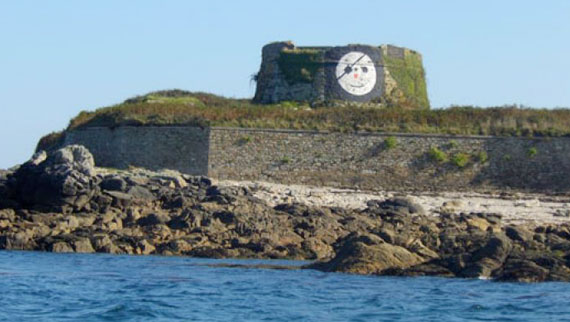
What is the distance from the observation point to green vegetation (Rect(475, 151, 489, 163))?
113 feet

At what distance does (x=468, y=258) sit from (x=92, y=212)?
9883 mm

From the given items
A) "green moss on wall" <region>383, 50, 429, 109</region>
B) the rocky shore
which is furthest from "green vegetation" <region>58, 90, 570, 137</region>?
the rocky shore

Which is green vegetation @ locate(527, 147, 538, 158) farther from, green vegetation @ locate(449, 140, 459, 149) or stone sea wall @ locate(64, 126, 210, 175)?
stone sea wall @ locate(64, 126, 210, 175)

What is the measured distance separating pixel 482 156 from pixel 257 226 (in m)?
11.2

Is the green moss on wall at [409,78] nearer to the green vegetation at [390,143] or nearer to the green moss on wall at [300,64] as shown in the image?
the green moss on wall at [300,64]

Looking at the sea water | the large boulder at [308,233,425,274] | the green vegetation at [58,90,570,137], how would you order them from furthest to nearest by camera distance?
the green vegetation at [58,90,570,137]
the large boulder at [308,233,425,274]
the sea water

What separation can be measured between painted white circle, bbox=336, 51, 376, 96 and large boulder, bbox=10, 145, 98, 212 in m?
12.5

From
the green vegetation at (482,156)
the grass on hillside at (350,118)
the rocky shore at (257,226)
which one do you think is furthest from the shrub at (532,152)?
the rocky shore at (257,226)

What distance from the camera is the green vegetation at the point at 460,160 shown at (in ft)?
113

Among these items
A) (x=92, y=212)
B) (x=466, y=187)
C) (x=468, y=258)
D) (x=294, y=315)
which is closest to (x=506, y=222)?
(x=466, y=187)

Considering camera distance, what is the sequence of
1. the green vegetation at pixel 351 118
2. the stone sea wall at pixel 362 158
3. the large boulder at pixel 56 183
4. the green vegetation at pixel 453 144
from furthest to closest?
the green vegetation at pixel 351 118 < the green vegetation at pixel 453 144 < the stone sea wall at pixel 362 158 < the large boulder at pixel 56 183

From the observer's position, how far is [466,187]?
34250mm

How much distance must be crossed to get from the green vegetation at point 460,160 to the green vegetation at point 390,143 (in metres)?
1.79

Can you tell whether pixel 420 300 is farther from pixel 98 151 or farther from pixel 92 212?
pixel 98 151
